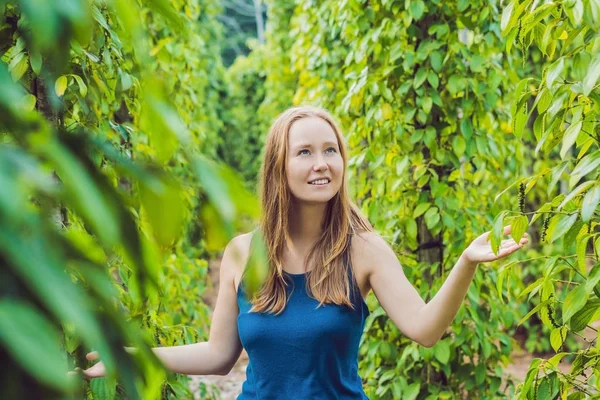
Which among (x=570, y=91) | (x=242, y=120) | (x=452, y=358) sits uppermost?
(x=570, y=91)

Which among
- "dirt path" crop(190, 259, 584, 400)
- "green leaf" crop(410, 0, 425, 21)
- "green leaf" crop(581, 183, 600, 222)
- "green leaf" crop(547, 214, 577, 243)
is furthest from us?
"dirt path" crop(190, 259, 584, 400)

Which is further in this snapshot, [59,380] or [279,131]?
[279,131]

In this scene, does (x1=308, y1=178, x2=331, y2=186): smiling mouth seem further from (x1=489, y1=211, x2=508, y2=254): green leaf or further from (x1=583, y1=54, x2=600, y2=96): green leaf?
(x1=583, y1=54, x2=600, y2=96): green leaf

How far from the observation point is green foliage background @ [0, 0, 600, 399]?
421mm

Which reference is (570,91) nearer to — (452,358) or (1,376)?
(1,376)

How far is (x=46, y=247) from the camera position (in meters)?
0.40

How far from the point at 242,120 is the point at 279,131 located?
779 cm

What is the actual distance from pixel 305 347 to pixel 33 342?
1.36m

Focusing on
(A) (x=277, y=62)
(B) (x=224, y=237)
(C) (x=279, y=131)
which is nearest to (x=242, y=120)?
(A) (x=277, y=62)

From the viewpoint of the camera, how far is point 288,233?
A: 6.09 ft

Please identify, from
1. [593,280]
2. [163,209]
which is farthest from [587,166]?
[163,209]

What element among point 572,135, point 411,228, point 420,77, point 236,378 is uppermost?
point 572,135

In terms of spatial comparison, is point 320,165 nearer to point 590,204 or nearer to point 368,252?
point 368,252

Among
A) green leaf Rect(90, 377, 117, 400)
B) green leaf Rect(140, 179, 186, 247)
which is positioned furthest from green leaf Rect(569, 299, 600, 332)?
green leaf Rect(140, 179, 186, 247)
